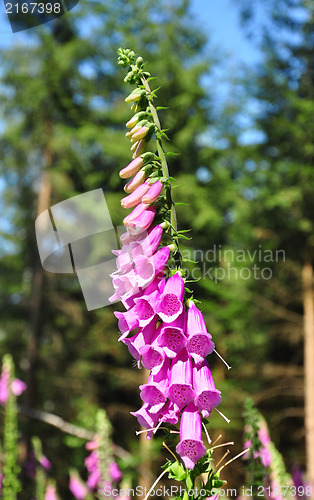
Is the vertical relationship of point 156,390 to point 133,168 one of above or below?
below

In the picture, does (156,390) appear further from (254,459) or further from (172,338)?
(254,459)

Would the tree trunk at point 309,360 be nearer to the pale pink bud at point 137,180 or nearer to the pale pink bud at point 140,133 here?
the pale pink bud at point 137,180

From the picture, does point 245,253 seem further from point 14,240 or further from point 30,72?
point 30,72

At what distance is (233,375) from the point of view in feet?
52.1

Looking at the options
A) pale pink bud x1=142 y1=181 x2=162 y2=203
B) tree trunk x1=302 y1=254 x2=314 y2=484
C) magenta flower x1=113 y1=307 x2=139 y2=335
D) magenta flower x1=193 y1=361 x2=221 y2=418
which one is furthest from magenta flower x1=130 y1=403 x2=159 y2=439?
tree trunk x1=302 y1=254 x2=314 y2=484

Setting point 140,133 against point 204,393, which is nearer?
point 204,393

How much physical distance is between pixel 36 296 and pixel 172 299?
1216 centimetres

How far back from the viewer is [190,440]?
1.47 metres

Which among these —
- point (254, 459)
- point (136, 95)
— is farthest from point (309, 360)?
point (136, 95)

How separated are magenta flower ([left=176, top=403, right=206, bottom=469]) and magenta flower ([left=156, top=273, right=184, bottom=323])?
1.01 feet

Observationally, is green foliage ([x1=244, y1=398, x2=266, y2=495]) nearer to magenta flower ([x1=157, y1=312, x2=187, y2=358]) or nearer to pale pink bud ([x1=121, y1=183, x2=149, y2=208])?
magenta flower ([x1=157, y1=312, x2=187, y2=358])

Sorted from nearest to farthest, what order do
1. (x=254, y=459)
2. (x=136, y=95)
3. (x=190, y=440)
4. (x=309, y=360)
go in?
(x=190, y=440), (x=136, y=95), (x=254, y=459), (x=309, y=360)

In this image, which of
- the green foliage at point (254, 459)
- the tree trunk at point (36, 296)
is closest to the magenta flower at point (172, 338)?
the green foliage at point (254, 459)

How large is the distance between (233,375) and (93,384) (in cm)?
461
